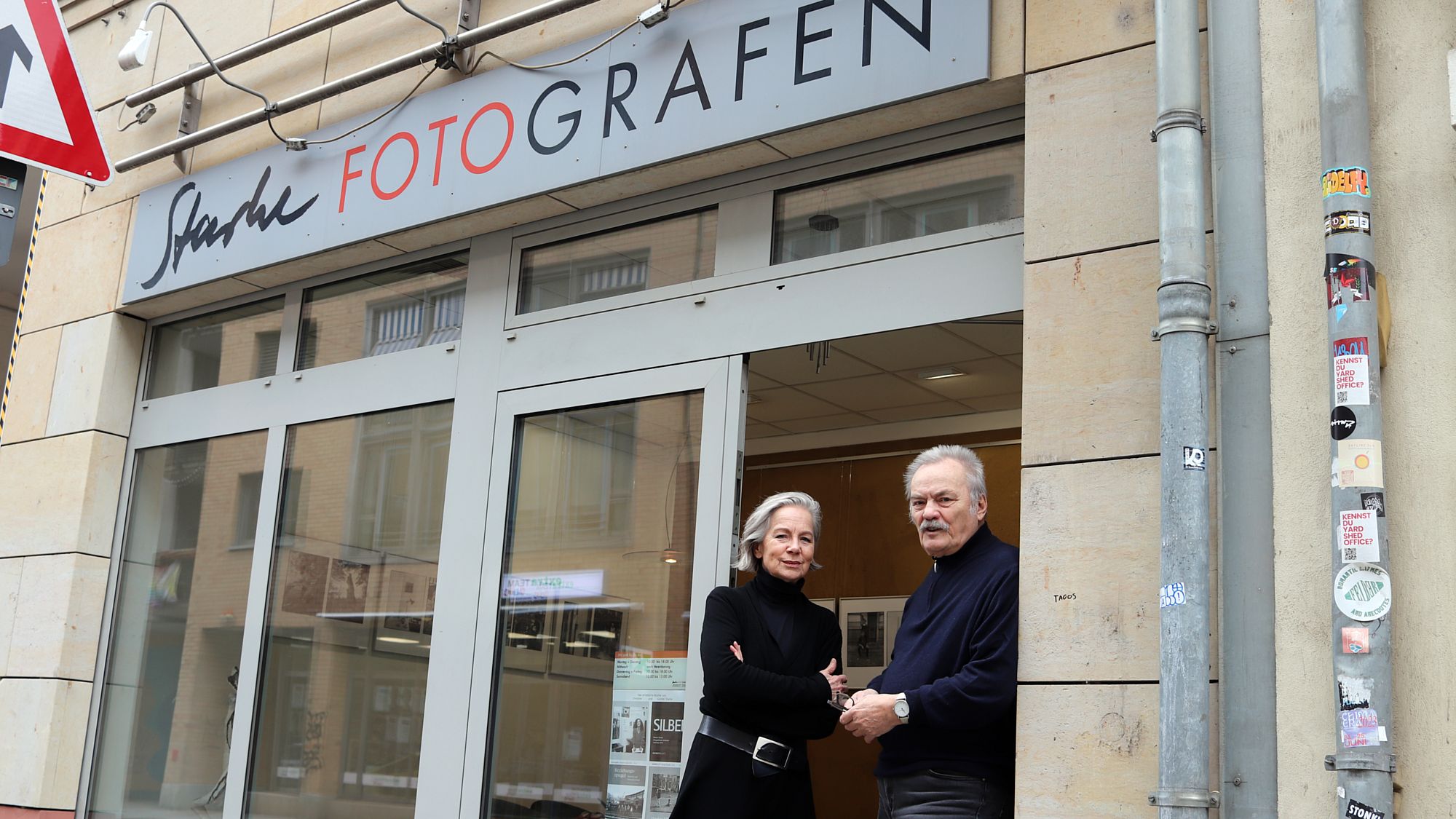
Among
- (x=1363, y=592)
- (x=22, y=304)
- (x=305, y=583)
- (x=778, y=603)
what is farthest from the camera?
(x=22, y=304)

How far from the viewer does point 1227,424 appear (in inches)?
135

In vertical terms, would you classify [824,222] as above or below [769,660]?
above

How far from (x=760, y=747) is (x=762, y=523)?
2.31 ft

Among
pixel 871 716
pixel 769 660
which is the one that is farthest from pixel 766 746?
pixel 871 716

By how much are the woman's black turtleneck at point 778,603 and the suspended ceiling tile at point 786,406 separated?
4400 mm

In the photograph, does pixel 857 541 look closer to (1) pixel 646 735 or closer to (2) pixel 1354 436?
(1) pixel 646 735

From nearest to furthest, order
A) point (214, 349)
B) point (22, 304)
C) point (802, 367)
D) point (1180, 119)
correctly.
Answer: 1. point (1180, 119)
2. point (214, 349)
3. point (22, 304)
4. point (802, 367)

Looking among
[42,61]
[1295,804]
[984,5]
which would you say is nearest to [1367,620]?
[1295,804]

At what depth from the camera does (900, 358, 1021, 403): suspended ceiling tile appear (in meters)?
7.95

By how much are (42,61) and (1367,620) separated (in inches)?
172

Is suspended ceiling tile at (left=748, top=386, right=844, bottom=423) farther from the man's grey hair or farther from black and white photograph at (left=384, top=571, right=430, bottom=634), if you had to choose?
the man's grey hair

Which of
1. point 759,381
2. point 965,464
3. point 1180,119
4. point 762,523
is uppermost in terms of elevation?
point 759,381

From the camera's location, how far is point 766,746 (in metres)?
4.13

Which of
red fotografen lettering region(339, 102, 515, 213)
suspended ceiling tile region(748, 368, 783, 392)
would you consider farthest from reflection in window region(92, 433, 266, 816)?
suspended ceiling tile region(748, 368, 783, 392)
